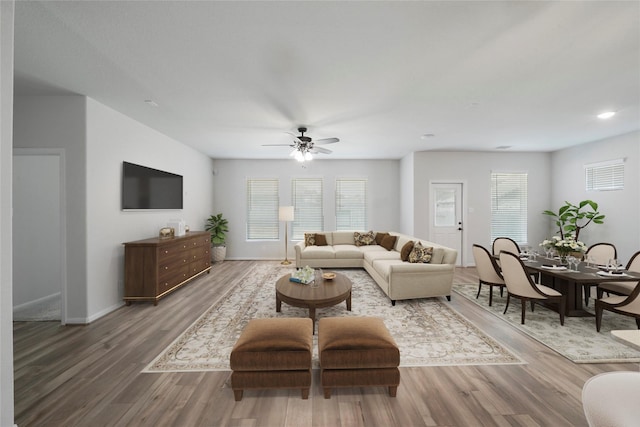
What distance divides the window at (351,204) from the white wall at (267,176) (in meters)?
0.15

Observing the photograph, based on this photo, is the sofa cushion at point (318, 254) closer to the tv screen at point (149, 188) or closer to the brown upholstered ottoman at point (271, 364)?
the tv screen at point (149, 188)

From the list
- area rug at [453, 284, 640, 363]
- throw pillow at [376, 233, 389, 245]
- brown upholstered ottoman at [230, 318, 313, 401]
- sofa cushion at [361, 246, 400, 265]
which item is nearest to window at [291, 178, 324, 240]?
throw pillow at [376, 233, 389, 245]

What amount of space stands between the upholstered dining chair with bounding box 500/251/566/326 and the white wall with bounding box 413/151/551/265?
3014 mm

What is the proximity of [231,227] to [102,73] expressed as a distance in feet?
15.9

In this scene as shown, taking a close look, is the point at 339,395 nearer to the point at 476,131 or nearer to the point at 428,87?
the point at 428,87

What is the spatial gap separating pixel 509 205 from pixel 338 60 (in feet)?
20.7

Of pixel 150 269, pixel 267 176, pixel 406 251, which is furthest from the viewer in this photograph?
pixel 267 176

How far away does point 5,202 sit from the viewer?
154 cm

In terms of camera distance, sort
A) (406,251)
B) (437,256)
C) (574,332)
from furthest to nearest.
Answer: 1. (406,251)
2. (437,256)
3. (574,332)

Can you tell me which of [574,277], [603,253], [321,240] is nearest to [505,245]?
[603,253]

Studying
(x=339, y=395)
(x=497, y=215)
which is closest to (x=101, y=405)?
(x=339, y=395)

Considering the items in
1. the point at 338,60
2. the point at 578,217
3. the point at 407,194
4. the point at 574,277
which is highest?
the point at 338,60

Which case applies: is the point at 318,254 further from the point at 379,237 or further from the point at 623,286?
the point at 623,286

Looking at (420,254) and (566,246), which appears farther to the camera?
(420,254)
